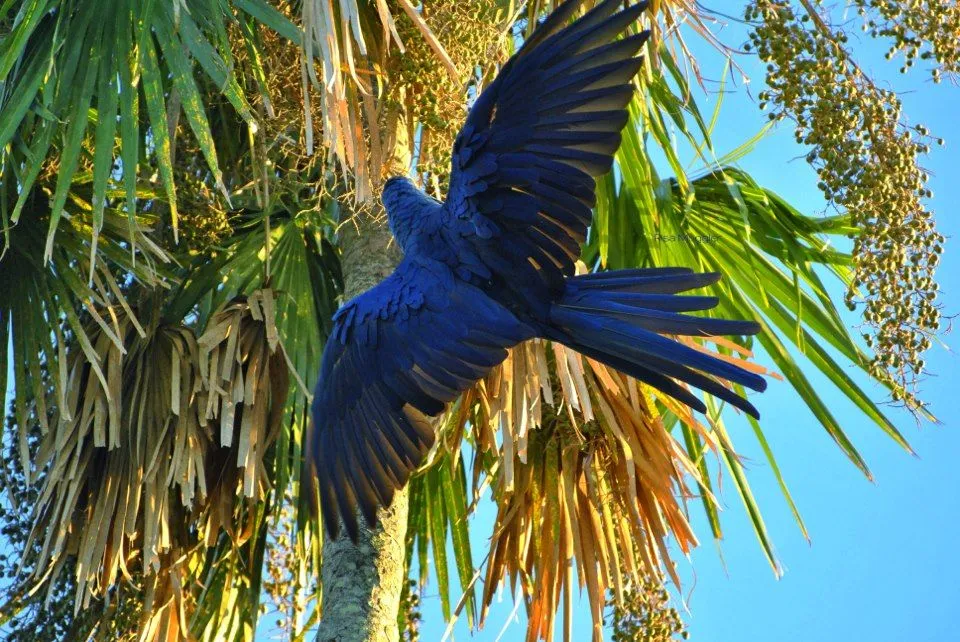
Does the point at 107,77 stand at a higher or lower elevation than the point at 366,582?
higher

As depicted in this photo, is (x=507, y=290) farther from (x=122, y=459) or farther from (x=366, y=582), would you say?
(x=122, y=459)

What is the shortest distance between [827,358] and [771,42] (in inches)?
52.7

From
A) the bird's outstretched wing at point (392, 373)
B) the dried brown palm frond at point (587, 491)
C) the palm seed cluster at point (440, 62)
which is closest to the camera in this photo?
the bird's outstretched wing at point (392, 373)

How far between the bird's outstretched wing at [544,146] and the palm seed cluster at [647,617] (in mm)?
984

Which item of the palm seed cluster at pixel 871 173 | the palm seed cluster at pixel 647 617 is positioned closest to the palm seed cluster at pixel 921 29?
the palm seed cluster at pixel 871 173

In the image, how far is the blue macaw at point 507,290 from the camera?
262 cm

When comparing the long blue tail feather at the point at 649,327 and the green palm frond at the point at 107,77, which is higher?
the green palm frond at the point at 107,77

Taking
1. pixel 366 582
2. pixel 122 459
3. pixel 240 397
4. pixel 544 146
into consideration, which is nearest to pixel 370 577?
pixel 366 582

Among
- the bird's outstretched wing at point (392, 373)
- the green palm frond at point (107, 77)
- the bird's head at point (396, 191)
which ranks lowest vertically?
the bird's outstretched wing at point (392, 373)

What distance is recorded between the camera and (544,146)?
2711 millimetres

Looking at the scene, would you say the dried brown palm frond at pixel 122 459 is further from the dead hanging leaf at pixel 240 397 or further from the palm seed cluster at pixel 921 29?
the palm seed cluster at pixel 921 29

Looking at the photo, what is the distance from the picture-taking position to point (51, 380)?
3631 millimetres

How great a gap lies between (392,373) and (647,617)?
39.0 inches

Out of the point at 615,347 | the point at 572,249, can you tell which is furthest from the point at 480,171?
the point at 615,347
